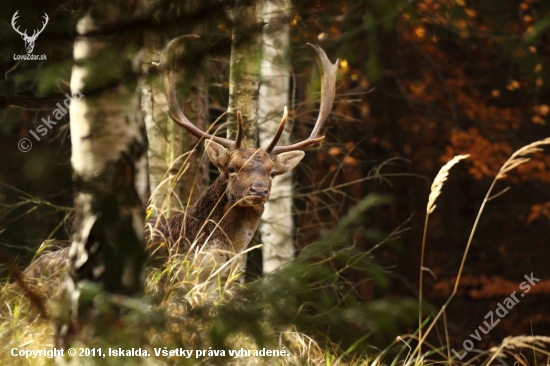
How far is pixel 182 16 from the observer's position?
237 cm

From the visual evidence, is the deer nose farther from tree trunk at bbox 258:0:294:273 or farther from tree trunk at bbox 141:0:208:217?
tree trunk at bbox 258:0:294:273

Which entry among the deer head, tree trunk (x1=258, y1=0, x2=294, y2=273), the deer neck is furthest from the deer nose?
tree trunk (x1=258, y1=0, x2=294, y2=273)

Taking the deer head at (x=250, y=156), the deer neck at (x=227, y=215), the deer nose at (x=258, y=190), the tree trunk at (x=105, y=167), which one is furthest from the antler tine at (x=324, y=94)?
the tree trunk at (x=105, y=167)

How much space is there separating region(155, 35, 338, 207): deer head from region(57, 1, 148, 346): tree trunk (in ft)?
9.25

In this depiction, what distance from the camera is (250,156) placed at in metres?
6.59

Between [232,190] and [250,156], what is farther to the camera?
[250,156]

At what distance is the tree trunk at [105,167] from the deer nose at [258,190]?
305cm

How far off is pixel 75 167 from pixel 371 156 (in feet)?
45.4

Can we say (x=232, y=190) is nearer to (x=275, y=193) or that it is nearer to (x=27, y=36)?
(x=275, y=193)

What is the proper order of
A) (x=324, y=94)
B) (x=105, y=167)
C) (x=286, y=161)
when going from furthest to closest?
(x=324, y=94), (x=286, y=161), (x=105, y=167)

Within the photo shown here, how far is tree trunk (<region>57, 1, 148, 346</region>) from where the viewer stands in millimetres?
2451

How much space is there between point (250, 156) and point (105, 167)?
11.5 ft

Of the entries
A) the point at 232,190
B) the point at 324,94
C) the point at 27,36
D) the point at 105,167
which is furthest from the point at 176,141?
the point at 27,36

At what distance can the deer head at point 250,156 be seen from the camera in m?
6.31
